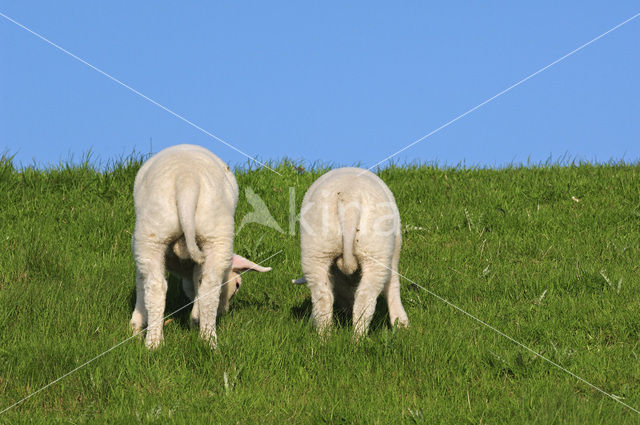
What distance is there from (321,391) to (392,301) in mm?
1468

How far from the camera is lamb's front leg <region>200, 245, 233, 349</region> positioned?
5750mm

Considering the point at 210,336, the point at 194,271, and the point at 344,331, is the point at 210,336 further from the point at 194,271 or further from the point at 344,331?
the point at 344,331

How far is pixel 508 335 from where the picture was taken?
6387mm

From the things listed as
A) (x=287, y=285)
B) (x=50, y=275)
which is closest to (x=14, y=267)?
(x=50, y=275)

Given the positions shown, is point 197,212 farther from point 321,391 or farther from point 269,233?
point 269,233

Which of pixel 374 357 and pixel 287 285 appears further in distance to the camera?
pixel 287 285

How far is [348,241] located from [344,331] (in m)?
0.86

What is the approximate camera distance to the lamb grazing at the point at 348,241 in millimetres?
5711

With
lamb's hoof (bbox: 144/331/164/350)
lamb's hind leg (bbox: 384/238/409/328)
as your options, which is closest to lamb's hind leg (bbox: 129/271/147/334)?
lamb's hoof (bbox: 144/331/164/350)

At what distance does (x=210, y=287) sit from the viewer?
5762 millimetres

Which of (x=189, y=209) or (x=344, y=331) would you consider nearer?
(x=189, y=209)

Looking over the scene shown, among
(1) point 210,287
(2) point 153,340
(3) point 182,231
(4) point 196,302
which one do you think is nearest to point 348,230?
(1) point 210,287

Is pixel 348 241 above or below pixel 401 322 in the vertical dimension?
above

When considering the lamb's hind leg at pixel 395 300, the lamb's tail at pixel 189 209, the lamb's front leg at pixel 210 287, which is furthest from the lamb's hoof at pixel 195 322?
the lamb's hind leg at pixel 395 300
